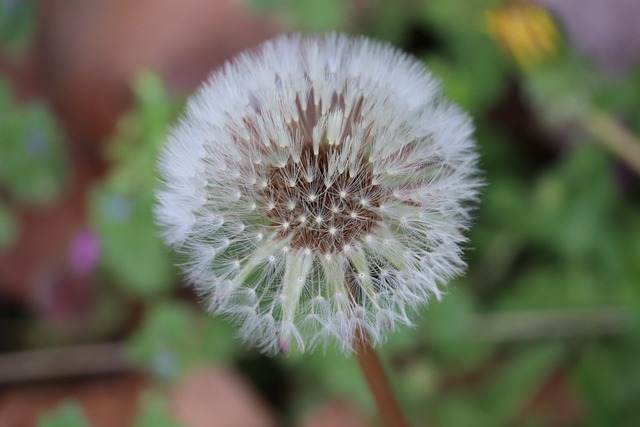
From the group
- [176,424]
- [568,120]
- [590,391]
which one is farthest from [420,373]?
[568,120]

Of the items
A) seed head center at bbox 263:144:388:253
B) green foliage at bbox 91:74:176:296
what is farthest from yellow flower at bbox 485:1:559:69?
seed head center at bbox 263:144:388:253

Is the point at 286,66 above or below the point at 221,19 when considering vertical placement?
below

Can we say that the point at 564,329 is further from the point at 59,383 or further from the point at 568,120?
the point at 59,383

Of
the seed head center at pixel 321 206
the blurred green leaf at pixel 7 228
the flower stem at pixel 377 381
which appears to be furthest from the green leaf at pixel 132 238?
the flower stem at pixel 377 381

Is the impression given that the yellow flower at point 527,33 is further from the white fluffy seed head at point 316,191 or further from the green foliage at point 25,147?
the green foliage at point 25,147

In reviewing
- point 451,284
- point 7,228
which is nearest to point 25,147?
point 7,228

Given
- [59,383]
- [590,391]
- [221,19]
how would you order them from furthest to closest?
[221,19] → [59,383] → [590,391]

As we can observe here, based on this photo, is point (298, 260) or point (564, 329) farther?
point (564, 329)
